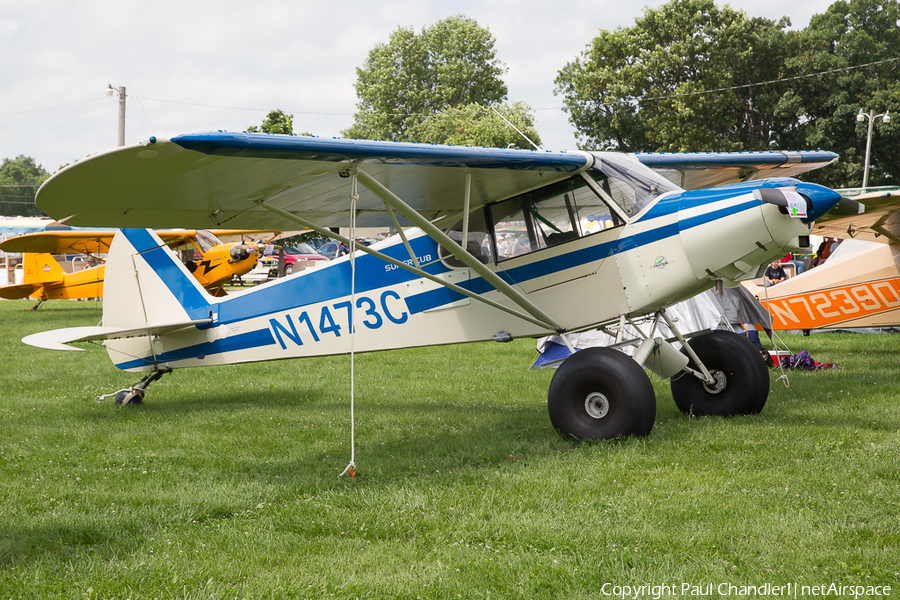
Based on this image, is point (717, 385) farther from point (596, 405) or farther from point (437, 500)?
point (437, 500)

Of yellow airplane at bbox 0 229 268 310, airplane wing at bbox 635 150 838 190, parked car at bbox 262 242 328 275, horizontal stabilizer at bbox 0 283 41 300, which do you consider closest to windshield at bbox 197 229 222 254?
yellow airplane at bbox 0 229 268 310

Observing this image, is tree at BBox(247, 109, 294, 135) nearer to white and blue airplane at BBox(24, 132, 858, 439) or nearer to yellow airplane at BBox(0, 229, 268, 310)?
yellow airplane at BBox(0, 229, 268, 310)

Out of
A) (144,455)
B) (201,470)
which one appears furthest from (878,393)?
(144,455)

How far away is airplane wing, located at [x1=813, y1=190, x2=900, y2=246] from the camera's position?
29.2 feet

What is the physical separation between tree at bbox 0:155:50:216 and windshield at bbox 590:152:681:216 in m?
112

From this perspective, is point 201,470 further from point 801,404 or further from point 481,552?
point 801,404

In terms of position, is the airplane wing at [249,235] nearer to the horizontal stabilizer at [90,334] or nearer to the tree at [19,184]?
the horizontal stabilizer at [90,334]

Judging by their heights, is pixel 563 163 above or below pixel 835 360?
above

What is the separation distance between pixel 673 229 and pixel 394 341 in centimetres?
293

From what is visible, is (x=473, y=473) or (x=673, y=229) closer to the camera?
(x=473, y=473)

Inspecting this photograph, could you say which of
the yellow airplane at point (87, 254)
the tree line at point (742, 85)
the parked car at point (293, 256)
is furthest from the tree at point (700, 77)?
the yellow airplane at point (87, 254)

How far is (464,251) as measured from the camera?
5.83 metres

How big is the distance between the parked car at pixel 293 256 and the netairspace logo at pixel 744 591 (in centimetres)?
3307

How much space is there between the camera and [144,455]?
5.98 meters
